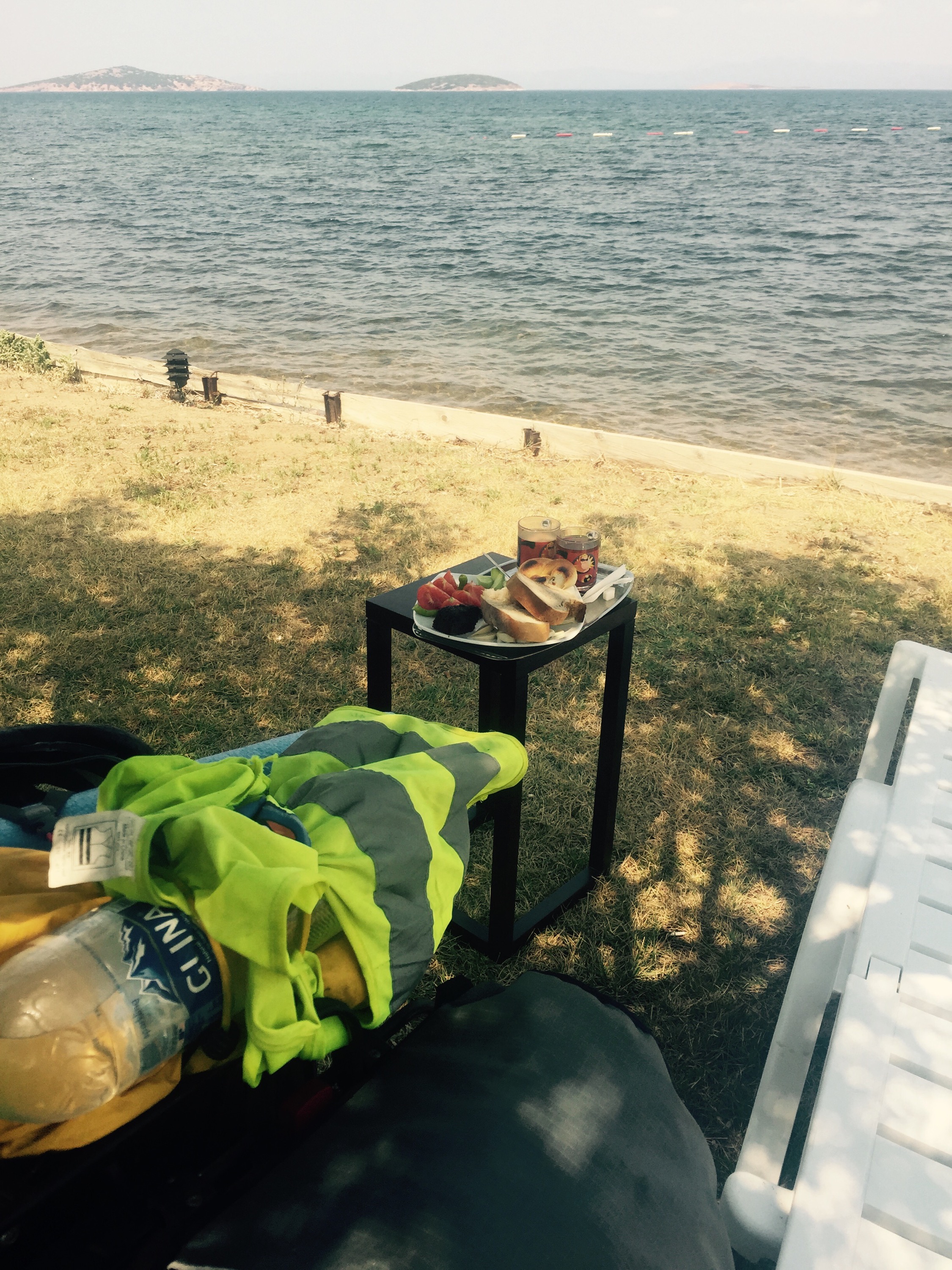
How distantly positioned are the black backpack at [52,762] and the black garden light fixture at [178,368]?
331 inches

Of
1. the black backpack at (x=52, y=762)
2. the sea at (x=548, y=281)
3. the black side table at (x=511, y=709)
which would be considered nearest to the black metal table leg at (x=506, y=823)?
the black side table at (x=511, y=709)

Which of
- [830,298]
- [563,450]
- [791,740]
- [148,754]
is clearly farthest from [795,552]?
[830,298]

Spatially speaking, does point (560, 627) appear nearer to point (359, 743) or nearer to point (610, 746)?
point (610, 746)

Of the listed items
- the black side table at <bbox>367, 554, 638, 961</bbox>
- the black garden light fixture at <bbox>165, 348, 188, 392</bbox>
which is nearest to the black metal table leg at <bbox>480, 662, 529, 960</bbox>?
the black side table at <bbox>367, 554, 638, 961</bbox>

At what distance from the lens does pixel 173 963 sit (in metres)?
1.01

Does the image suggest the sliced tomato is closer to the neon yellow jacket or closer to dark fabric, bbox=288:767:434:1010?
the neon yellow jacket

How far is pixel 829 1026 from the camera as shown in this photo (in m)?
2.31

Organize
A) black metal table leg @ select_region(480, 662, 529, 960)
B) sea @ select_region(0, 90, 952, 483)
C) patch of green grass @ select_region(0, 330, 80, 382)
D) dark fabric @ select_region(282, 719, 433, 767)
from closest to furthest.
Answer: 1. dark fabric @ select_region(282, 719, 433, 767)
2. black metal table leg @ select_region(480, 662, 529, 960)
3. patch of green grass @ select_region(0, 330, 80, 382)
4. sea @ select_region(0, 90, 952, 483)

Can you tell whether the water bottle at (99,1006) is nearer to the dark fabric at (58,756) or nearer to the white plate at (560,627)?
the dark fabric at (58,756)

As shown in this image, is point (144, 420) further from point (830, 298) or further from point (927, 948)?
point (830, 298)

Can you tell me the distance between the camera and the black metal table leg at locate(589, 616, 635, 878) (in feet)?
8.40

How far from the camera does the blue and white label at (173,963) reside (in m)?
1.00

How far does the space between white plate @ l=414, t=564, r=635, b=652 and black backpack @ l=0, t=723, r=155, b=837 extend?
813mm

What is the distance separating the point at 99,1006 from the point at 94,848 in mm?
181
